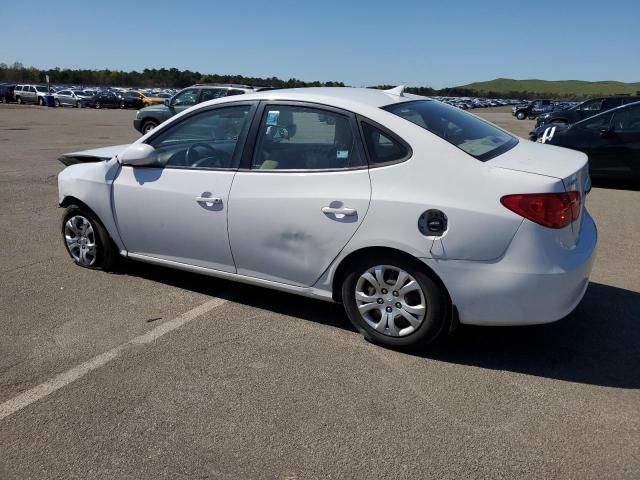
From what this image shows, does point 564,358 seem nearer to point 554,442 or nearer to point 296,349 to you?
point 554,442

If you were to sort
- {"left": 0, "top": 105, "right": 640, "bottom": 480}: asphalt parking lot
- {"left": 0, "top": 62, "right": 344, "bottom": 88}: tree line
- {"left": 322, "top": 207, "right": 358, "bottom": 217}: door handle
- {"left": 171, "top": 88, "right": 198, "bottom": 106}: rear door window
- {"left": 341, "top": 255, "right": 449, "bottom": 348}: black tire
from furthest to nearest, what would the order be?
1. {"left": 0, "top": 62, "right": 344, "bottom": 88}: tree line
2. {"left": 171, "top": 88, "right": 198, "bottom": 106}: rear door window
3. {"left": 322, "top": 207, "right": 358, "bottom": 217}: door handle
4. {"left": 341, "top": 255, "right": 449, "bottom": 348}: black tire
5. {"left": 0, "top": 105, "right": 640, "bottom": 480}: asphalt parking lot

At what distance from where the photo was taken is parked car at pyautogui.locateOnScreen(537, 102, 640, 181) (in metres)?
9.55

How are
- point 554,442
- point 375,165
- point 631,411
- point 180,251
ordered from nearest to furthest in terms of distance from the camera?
point 554,442
point 631,411
point 375,165
point 180,251

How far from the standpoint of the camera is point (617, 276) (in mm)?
5121

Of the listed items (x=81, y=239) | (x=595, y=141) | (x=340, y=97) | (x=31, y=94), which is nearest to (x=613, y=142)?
(x=595, y=141)

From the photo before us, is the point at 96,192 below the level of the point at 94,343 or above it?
above

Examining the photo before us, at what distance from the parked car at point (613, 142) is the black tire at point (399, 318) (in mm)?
7614

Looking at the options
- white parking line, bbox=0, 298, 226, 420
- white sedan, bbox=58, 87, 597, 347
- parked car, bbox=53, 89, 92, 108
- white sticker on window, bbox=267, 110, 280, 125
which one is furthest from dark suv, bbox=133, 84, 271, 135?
parked car, bbox=53, 89, 92, 108

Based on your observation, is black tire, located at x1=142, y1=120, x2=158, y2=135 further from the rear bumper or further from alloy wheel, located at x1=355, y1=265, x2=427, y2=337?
the rear bumper

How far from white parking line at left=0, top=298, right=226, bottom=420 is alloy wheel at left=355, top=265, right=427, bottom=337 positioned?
134 cm

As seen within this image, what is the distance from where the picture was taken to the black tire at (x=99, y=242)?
4977 mm

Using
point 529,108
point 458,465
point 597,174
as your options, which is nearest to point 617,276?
point 458,465

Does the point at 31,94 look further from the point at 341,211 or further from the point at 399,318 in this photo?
the point at 399,318

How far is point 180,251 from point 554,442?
2947 millimetres
